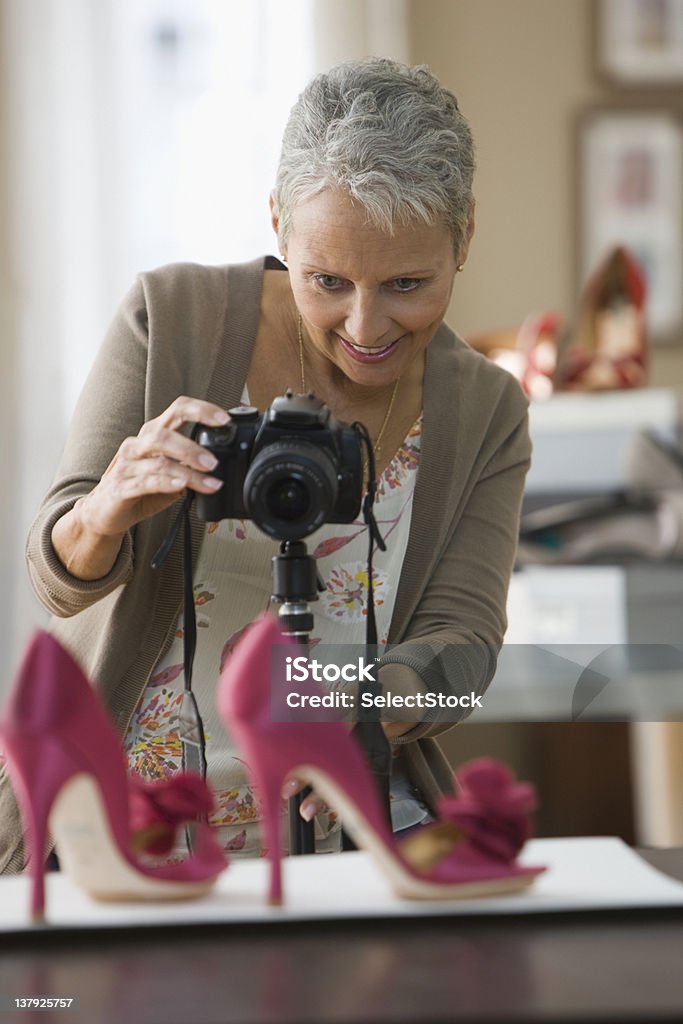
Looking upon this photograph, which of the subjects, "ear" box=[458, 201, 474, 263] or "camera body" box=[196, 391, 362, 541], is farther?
"ear" box=[458, 201, 474, 263]

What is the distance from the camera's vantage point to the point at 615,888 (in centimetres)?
73

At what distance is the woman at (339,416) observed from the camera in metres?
0.92

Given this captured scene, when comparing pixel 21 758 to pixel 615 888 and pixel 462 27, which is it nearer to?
pixel 615 888

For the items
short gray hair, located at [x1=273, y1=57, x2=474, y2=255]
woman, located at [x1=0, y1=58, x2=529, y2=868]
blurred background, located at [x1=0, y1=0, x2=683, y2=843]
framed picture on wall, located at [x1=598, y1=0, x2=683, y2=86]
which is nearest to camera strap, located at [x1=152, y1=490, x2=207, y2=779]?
woman, located at [x1=0, y1=58, x2=529, y2=868]

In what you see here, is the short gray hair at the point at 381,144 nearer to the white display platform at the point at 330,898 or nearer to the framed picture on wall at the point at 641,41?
the white display platform at the point at 330,898

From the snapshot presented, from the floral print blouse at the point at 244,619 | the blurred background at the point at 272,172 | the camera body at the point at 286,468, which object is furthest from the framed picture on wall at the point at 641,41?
the camera body at the point at 286,468

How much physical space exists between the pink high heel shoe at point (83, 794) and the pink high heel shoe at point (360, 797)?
2.3 inches

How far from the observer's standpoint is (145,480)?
2.86 ft

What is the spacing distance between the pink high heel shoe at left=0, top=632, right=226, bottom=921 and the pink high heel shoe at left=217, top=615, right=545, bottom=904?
0.19ft

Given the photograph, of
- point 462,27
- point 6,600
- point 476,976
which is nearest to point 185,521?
point 476,976

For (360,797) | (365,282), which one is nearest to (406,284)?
(365,282)

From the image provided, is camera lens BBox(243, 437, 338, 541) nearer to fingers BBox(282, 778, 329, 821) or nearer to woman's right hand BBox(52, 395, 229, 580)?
woman's right hand BBox(52, 395, 229, 580)

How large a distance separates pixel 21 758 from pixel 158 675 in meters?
0.39

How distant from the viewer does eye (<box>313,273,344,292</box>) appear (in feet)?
3.15
